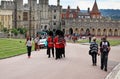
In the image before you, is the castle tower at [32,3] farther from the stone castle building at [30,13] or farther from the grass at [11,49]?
the grass at [11,49]

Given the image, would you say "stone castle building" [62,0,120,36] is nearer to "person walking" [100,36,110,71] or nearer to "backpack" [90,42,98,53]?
"backpack" [90,42,98,53]

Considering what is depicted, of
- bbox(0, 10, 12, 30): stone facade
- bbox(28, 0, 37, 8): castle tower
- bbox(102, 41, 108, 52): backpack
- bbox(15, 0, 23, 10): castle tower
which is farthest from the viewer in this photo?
bbox(28, 0, 37, 8): castle tower

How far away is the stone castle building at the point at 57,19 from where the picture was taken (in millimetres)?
121438

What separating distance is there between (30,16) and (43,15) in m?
11.6

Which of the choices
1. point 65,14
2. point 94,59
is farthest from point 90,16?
point 94,59

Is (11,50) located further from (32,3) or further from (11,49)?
(32,3)

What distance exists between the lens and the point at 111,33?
472ft

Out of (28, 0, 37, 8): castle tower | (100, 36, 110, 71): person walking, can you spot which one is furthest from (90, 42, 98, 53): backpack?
(28, 0, 37, 8): castle tower

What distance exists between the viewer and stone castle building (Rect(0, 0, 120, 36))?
121438 mm

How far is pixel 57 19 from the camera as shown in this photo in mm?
144500

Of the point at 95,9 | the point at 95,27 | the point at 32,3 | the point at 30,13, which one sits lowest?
the point at 95,27

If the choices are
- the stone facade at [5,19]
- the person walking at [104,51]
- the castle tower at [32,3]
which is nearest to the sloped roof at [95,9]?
the castle tower at [32,3]

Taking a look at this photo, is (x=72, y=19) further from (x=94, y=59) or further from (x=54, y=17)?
(x=94, y=59)

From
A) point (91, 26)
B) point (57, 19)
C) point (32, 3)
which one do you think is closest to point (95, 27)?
point (91, 26)
